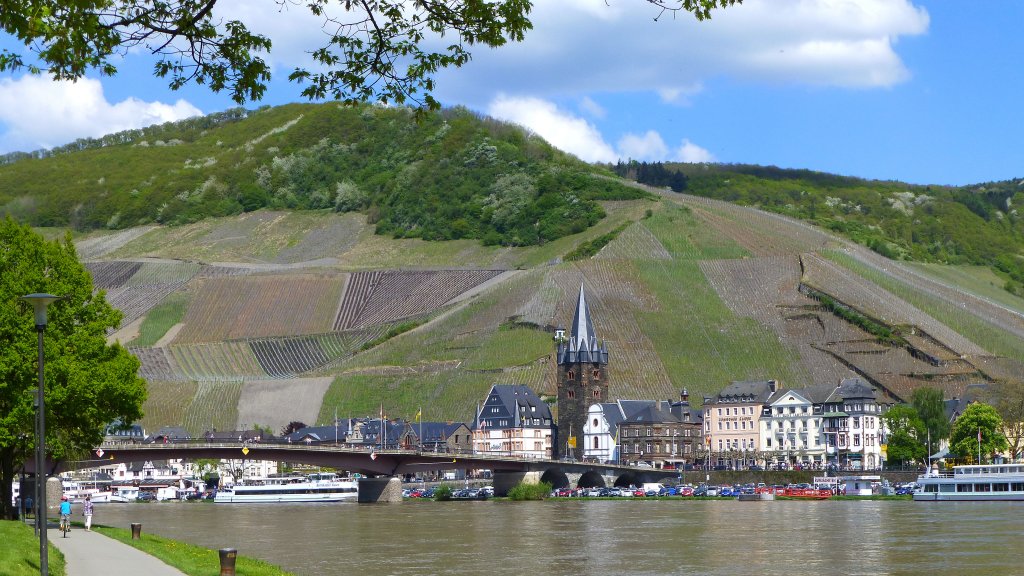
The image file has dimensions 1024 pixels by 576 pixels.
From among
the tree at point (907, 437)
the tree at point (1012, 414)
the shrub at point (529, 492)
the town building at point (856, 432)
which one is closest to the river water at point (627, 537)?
the shrub at point (529, 492)

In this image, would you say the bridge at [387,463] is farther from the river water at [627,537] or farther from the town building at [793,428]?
the town building at [793,428]

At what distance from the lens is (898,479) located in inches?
4818

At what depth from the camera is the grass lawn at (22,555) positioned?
108 feet

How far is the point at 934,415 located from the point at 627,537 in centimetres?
7035

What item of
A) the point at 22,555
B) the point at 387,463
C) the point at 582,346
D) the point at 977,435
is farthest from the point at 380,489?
the point at 22,555

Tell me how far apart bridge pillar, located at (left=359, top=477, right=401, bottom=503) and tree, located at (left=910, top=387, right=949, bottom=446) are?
147 feet

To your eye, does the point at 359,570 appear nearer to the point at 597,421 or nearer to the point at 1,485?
the point at 1,485

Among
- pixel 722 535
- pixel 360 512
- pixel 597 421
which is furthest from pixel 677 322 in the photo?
pixel 722 535

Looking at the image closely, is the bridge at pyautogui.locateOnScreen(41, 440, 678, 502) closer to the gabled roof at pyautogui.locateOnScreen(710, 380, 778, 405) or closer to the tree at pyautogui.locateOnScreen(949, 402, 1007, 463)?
the gabled roof at pyautogui.locateOnScreen(710, 380, 778, 405)

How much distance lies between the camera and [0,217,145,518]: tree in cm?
5534

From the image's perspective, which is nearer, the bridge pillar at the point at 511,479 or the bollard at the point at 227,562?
the bollard at the point at 227,562

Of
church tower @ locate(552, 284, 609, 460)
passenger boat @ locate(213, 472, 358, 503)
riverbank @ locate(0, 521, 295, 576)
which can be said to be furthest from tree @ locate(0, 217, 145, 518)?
church tower @ locate(552, 284, 609, 460)

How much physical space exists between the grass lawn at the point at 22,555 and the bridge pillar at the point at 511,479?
82979mm

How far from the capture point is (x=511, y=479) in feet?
421
